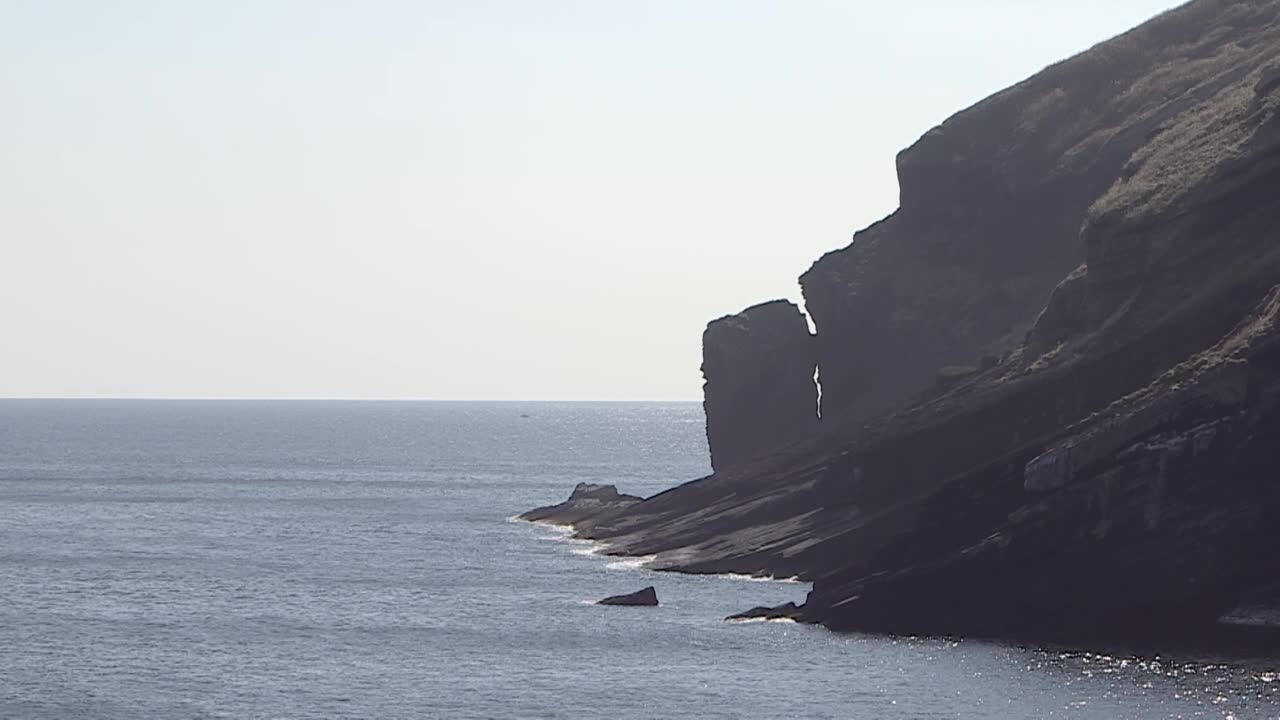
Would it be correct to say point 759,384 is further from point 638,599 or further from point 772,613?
point 772,613

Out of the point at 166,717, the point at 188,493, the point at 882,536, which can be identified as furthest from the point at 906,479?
the point at 188,493

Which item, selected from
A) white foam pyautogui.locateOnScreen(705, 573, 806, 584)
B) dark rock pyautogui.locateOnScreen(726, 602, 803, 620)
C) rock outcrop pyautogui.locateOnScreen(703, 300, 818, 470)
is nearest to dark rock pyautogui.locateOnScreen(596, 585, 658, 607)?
dark rock pyautogui.locateOnScreen(726, 602, 803, 620)

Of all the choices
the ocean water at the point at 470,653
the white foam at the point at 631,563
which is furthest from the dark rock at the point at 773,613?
the white foam at the point at 631,563

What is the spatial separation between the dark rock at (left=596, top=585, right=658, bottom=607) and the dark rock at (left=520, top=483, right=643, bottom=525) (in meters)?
47.4

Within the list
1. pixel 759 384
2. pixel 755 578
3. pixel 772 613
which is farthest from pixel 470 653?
pixel 759 384

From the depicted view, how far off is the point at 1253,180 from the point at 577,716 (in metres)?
48.6

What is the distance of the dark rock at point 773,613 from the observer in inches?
3656

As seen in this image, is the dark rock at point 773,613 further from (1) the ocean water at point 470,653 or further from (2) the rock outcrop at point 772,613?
(1) the ocean water at point 470,653

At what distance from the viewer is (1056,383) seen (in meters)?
98.0

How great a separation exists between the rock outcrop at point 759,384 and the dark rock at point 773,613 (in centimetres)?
5923

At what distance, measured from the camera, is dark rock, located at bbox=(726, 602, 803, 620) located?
3656 inches

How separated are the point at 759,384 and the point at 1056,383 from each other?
6138cm

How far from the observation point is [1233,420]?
272ft

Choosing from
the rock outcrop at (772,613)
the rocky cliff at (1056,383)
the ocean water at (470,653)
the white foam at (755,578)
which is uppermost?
the rocky cliff at (1056,383)
